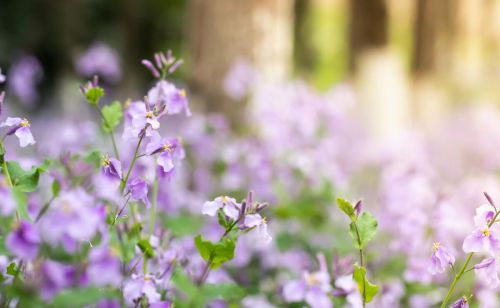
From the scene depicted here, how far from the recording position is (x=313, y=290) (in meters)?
1.95

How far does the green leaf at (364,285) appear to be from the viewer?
5.62ft

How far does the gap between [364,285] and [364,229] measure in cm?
13

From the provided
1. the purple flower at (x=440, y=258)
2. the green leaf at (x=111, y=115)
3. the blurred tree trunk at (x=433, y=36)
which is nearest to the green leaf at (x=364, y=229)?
the purple flower at (x=440, y=258)

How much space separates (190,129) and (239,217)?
2.23 m

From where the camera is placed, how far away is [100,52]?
4.49 m

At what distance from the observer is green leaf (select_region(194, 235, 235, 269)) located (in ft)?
5.68

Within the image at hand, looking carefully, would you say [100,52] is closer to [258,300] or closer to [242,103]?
[242,103]

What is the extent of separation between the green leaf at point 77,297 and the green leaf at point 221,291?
1.36 feet

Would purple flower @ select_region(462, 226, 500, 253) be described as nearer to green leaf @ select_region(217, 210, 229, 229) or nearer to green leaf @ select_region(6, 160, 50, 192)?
green leaf @ select_region(217, 210, 229, 229)

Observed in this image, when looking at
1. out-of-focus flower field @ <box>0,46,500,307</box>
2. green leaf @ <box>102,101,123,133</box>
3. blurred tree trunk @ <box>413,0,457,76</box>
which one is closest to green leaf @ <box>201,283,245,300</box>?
out-of-focus flower field @ <box>0,46,500,307</box>

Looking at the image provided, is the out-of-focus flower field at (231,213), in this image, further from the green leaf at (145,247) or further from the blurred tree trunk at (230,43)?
the blurred tree trunk at (230,43)

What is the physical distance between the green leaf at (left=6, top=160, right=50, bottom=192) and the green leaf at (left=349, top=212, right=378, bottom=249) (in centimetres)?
73

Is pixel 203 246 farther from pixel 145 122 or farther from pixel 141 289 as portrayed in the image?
pixel 145 122

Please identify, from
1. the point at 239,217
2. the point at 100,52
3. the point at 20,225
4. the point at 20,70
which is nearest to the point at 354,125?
the point at 100,52
